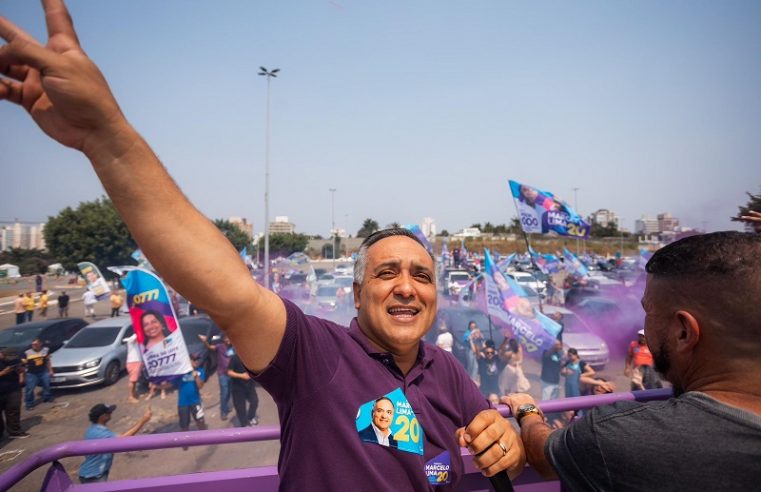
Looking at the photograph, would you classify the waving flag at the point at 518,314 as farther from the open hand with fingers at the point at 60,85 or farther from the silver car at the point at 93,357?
the silver car at the point at 93,357

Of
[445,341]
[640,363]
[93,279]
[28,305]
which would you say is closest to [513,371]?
[445,341]

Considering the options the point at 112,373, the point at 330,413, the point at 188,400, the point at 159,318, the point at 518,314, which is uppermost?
the point at 330,413

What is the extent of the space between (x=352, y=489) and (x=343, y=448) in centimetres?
11

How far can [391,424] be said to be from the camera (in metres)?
1.36

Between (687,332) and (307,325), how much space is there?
1.10m

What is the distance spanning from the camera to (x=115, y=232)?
34031 mm

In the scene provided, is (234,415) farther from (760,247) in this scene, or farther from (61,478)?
(760,247)

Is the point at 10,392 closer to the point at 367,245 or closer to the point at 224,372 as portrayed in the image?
the point at 224,372

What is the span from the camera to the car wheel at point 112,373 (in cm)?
960

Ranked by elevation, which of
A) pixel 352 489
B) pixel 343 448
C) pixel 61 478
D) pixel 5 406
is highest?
pixel 343 448

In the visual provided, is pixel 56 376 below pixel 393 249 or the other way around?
below

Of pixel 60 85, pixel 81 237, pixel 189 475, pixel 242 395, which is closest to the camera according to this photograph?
pixel 60 85

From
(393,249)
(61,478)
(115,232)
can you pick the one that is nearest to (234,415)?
(61,478)

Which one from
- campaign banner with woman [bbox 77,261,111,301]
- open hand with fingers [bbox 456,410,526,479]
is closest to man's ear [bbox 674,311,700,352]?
open hand with fingers [bbox 456,410,526,479]
